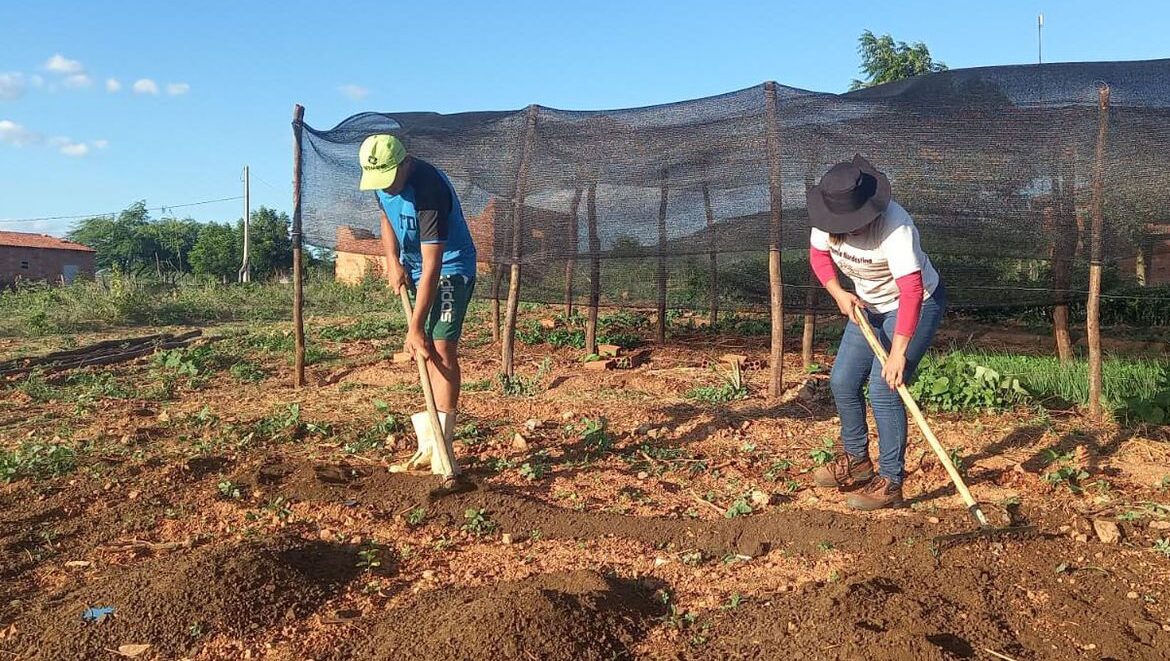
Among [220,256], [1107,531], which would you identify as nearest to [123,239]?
[220,256]

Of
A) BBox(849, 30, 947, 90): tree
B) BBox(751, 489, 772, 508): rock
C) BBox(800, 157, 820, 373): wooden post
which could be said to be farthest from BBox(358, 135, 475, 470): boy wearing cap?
BBox(849, 30, 947, 90): tree

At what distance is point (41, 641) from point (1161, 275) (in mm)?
6866

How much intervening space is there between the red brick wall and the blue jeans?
39.6 metres

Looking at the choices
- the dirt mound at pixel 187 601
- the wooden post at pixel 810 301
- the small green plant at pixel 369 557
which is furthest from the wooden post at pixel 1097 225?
the dirt mound at pixel 187 601

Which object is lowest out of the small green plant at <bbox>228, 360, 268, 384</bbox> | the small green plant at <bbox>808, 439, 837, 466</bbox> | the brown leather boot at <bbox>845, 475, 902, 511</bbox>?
the brown leather boot at <bbox>845, 475, 902, 511</bbox>

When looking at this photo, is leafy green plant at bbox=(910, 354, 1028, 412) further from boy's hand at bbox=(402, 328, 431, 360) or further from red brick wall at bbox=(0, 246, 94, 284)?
red brick wall at bbox=(0, 246, 94, 284)

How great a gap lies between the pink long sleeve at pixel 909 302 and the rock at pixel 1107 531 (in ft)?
3.50

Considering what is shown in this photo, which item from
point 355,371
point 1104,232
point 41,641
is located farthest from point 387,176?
point 1104,232

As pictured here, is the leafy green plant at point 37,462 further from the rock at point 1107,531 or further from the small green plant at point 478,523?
the rock at point 1107,531

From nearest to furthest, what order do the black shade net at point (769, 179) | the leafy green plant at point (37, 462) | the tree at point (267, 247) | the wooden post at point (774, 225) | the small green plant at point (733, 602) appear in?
the small green plant at point (733, 602) < the leafy green plant at point (37, 462) < the black shade net at point (769, 179) < the wooden post at point (774, 225) < the tree at point (267, 247)

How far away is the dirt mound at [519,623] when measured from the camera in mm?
2316

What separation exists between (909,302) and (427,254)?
201cm

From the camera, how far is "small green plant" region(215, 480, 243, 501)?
12.6 ft

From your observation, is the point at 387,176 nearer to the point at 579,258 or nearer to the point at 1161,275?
the point at 579,258
